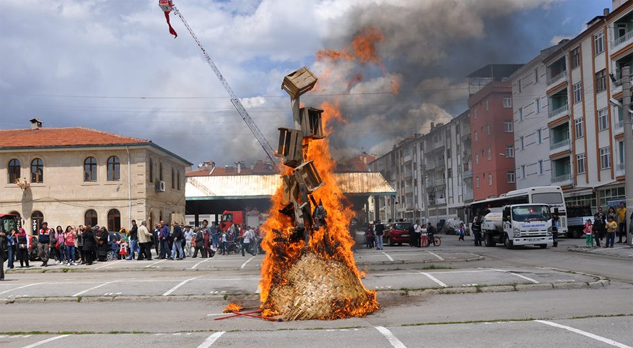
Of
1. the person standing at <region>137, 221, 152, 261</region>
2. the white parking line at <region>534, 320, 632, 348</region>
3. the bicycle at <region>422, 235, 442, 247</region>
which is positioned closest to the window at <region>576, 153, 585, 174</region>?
the bicycle at <region>422, 235, 442, 247</region>

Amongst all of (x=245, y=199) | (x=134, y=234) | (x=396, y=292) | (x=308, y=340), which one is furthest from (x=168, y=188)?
(x=308, y=340)

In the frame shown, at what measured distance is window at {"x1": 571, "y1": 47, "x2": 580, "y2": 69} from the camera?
153ft

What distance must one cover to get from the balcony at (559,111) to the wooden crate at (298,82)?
43.7 meters

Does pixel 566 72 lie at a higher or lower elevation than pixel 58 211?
higher

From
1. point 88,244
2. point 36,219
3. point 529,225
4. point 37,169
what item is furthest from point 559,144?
point 36,219

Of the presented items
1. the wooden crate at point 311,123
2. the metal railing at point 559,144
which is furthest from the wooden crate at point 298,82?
the metal railing at point 559,144

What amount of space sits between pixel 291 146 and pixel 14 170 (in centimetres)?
3696

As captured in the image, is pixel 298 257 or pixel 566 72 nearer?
pixel 298 257

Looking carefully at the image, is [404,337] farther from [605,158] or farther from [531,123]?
[531,123]

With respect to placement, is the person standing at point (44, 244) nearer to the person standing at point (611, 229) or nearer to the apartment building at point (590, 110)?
the person standing at point (611, 229)

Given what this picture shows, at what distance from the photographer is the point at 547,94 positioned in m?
52.4

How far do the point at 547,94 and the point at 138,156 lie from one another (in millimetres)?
36158

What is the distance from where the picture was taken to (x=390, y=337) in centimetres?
804

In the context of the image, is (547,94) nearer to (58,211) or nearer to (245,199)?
(245,199)
